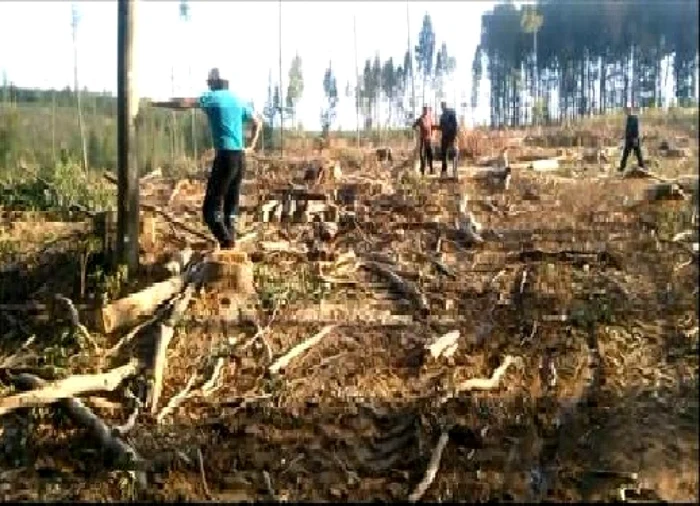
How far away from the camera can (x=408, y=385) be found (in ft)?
19.2

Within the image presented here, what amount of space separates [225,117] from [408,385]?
8.92 ft

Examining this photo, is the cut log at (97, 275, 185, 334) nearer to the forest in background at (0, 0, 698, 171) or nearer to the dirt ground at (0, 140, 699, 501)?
the dirt ground at (0, 140, 699, 501)

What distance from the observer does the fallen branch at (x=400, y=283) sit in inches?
287

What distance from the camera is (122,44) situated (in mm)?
7188

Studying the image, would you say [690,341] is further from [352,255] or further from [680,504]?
[352,255]

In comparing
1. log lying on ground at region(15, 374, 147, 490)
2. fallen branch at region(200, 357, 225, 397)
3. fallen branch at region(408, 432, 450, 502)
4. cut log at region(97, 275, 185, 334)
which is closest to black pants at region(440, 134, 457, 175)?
cut log at region(97, 275, 185, 334)

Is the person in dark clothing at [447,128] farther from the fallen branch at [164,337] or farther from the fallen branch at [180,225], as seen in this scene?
the fallen branch at [164,337]

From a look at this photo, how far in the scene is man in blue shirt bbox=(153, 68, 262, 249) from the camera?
700 cm

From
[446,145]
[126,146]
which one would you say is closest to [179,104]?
[126,146]

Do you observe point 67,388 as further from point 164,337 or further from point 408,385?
point 408,385

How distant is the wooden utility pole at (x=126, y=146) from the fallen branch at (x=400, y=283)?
225cm

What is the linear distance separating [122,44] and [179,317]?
2.37 meters

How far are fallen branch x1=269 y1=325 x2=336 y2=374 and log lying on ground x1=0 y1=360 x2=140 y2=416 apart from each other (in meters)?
1.04

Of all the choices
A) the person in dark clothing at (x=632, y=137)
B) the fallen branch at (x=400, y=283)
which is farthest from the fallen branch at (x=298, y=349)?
the person in dark clothing at (x=632, y=137)
